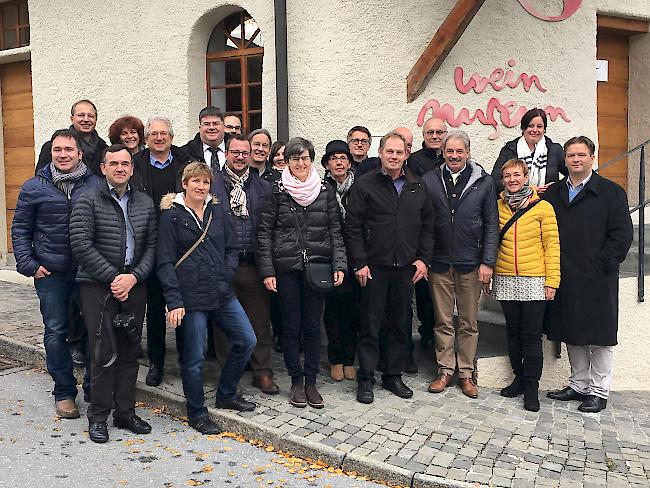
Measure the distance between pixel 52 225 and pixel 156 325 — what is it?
1.21 metres

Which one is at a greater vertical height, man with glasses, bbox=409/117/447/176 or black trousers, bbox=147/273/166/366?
man with glasses, bbox=409/117/447/176

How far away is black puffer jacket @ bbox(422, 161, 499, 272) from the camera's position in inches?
195

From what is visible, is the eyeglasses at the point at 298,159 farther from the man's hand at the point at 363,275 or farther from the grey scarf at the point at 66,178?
the grey scarf at the point at 66,178

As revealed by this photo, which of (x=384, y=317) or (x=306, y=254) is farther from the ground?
(x=306, y=254)

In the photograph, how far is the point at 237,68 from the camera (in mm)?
7520

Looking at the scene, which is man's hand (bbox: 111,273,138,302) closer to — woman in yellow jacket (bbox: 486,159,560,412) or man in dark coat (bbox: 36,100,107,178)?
man in dark coat (bbox: 36,100,107,178)

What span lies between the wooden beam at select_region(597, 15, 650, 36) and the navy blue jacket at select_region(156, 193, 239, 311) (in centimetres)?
579

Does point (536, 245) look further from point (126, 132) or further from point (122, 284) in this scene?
point (126, 132)

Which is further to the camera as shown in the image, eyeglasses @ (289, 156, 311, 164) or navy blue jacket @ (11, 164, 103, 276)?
eyeglasses @ (289, 156, 311, 164)

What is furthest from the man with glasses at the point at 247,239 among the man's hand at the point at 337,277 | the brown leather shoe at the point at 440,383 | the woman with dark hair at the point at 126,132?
the brown leather shoe at the point at 440,383

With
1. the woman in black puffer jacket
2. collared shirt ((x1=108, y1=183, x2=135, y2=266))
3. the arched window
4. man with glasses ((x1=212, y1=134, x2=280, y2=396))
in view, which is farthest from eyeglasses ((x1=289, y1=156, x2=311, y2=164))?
the arched window

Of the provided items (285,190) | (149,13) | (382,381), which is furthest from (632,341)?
(149,13)

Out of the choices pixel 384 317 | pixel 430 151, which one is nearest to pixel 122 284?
pixel 384 317

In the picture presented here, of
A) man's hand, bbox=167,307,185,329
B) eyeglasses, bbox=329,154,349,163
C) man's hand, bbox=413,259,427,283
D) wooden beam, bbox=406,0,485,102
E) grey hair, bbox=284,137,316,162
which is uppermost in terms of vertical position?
wooden beam, bbox=406,0,485,102
